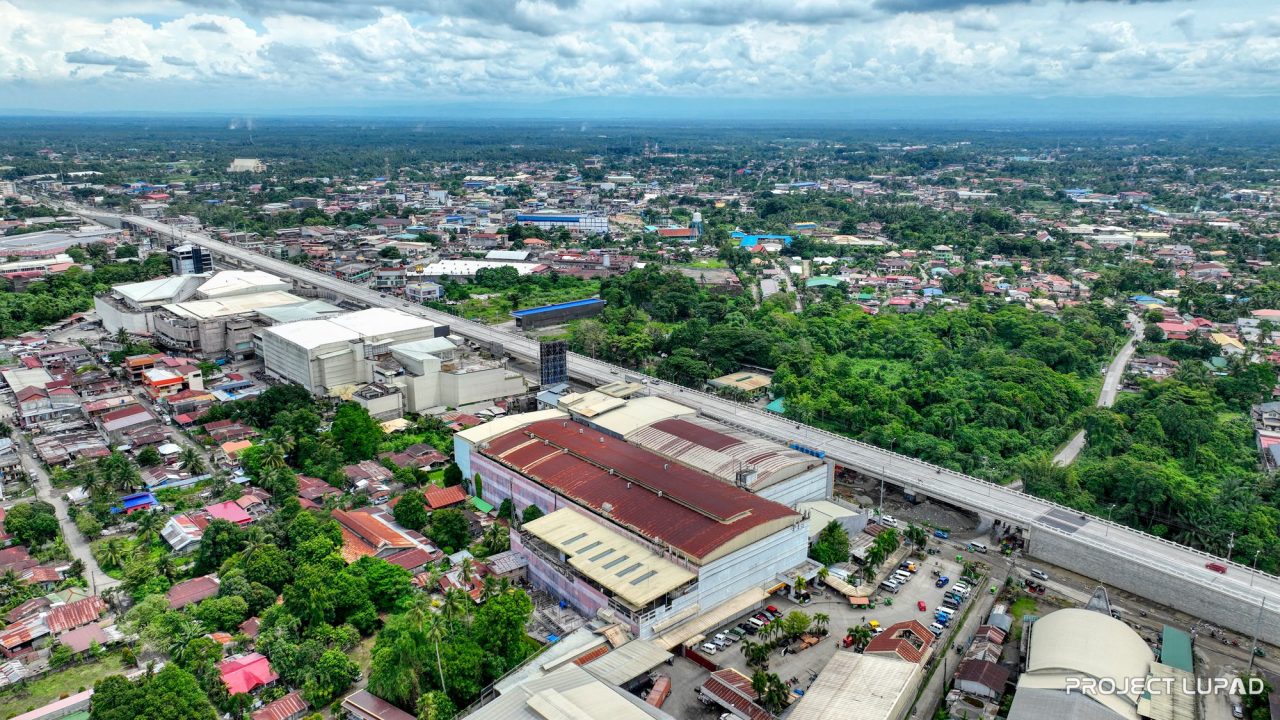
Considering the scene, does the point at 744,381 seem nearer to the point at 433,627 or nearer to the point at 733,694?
the point at 733,694

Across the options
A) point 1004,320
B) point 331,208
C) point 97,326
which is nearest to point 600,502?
point 1004,320

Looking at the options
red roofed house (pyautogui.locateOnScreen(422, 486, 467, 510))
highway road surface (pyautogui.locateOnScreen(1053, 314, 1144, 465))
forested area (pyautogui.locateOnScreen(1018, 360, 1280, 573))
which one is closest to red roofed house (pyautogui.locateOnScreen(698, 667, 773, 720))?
red roofed house (pyautogui.locateOnScreen(422, 486, 467, 510))

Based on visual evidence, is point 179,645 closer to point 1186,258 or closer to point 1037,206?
point 1186,258

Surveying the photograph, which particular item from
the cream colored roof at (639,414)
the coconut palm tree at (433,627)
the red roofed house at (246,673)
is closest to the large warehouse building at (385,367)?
the cream colored roof at (639,414)

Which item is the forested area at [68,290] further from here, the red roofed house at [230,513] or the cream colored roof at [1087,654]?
the cream colored roof at [1087,654]

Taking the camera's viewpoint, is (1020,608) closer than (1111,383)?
Yes

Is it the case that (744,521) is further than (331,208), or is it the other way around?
(331,208)

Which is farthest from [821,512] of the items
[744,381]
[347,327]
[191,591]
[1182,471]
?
[347,327]
